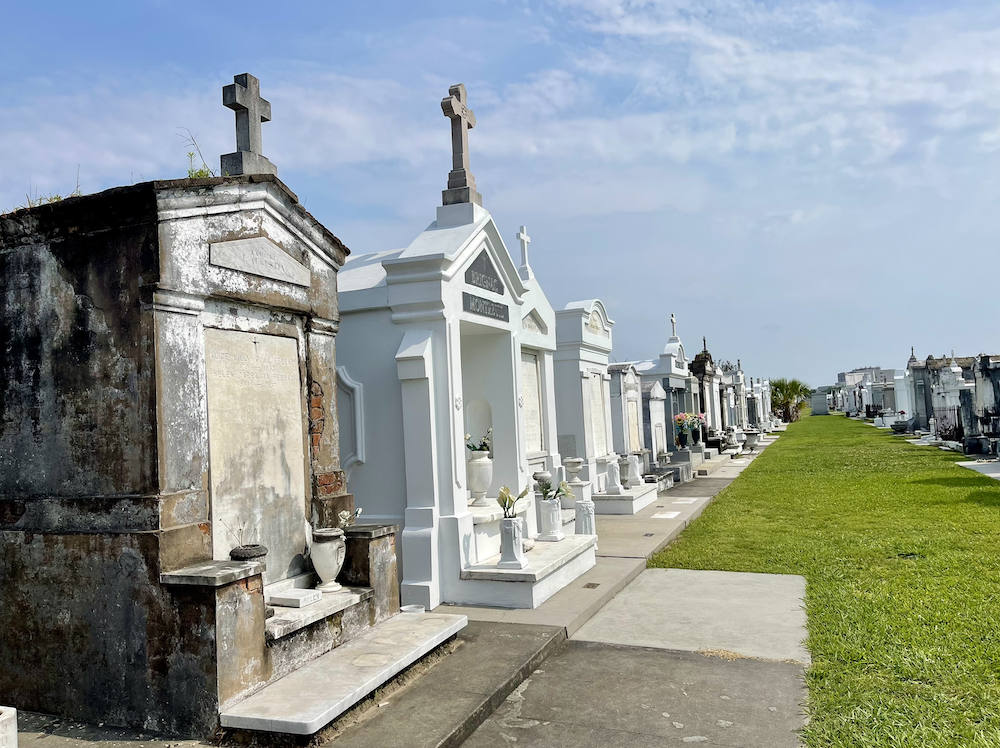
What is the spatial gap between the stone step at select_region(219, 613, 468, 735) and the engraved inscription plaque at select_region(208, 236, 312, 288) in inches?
95.4

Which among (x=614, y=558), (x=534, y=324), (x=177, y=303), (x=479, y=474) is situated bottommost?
(x=614, y=558)

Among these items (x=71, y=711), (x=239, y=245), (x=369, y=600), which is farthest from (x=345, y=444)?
(x=71, y=711)

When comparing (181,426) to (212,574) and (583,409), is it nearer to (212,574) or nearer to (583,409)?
(212,574)

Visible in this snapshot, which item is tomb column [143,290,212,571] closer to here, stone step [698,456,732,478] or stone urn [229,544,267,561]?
stone urn [229,544,267,561]

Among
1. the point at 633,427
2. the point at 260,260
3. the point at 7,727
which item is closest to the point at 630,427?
the point at 633,427

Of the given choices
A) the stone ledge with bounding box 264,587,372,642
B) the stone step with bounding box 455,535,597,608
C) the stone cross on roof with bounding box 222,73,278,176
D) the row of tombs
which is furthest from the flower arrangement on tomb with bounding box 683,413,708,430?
the stone cross on roof with bounding box 222,73,278,176

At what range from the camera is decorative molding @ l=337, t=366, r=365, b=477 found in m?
6.82

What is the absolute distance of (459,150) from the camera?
7.52 metres

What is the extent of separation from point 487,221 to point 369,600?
12.5ft

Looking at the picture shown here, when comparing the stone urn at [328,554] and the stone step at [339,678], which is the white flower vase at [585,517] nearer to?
the stone step at [339,678]

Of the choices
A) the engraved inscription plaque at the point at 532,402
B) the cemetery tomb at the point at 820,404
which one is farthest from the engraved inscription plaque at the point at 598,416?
the cemetery tomb at the point at 820,404

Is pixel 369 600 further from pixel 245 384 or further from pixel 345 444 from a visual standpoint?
pixel 345 444

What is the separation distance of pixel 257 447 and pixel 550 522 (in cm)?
371

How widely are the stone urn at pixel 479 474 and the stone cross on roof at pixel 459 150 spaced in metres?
2.51
